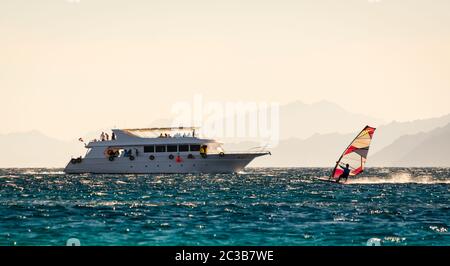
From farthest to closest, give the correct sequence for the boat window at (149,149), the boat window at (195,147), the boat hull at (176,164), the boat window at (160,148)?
the boat window at (149,149)
the boat window at (160,148)
the boat hull at (176,164)
the boat window at (195,147)

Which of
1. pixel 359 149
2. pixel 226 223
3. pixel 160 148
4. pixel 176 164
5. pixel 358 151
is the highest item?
pixel 160 148

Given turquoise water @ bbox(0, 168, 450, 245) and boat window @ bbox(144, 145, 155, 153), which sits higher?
boat window @ bbox(144, 145, 155, 153)

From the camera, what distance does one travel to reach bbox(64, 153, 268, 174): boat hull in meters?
119

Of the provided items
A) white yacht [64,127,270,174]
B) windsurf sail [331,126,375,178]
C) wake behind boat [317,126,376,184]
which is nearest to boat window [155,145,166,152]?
white yacht [64,127,270,174]

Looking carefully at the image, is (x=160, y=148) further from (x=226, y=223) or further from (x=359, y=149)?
(x=226, y=223)

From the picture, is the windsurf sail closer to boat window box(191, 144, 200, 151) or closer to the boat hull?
the boat hull

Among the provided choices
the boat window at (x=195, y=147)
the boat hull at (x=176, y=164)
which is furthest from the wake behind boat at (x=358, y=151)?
the boat window at (x=195, y=147)

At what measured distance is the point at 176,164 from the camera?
119562 mm

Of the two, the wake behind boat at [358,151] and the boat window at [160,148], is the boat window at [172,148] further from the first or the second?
the wake behind boat at [358,151]

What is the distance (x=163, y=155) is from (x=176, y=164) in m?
2.76

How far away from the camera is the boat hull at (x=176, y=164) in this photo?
119375 millimetres

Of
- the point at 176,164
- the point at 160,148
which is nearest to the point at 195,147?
the point at 176,164
